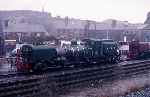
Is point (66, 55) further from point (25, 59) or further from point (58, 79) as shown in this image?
point (58, 79)

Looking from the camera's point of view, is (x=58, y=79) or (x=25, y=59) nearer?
(x=58, y=79)

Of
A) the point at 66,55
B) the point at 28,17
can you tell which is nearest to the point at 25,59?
the point at 66,55

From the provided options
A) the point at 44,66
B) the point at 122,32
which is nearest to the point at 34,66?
the point at 44,66

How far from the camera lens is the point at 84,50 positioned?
89.0 ft

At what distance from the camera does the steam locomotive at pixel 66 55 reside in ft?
74.6

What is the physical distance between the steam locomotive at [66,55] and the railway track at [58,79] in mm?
1257

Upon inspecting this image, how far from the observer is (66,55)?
2611cm

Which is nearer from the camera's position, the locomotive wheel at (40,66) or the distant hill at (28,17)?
the locomotive wheel at (40,66)

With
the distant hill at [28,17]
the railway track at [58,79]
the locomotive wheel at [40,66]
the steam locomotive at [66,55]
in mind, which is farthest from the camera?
the distant hill at [28,17]

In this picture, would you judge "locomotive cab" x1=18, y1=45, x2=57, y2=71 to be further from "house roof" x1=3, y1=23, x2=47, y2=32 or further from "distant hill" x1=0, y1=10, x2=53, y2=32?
"distant hill" x1=0, y1=10, x2=53, y2=32

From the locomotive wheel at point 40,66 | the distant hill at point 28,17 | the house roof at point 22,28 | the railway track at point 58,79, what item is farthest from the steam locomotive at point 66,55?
the distant hill at point 28,17

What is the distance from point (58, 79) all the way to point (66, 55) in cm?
751

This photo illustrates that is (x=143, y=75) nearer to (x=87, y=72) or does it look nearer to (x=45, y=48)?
(x=87, y=72)

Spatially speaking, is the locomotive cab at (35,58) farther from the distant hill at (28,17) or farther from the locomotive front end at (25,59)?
the distant hill at (28,17)
